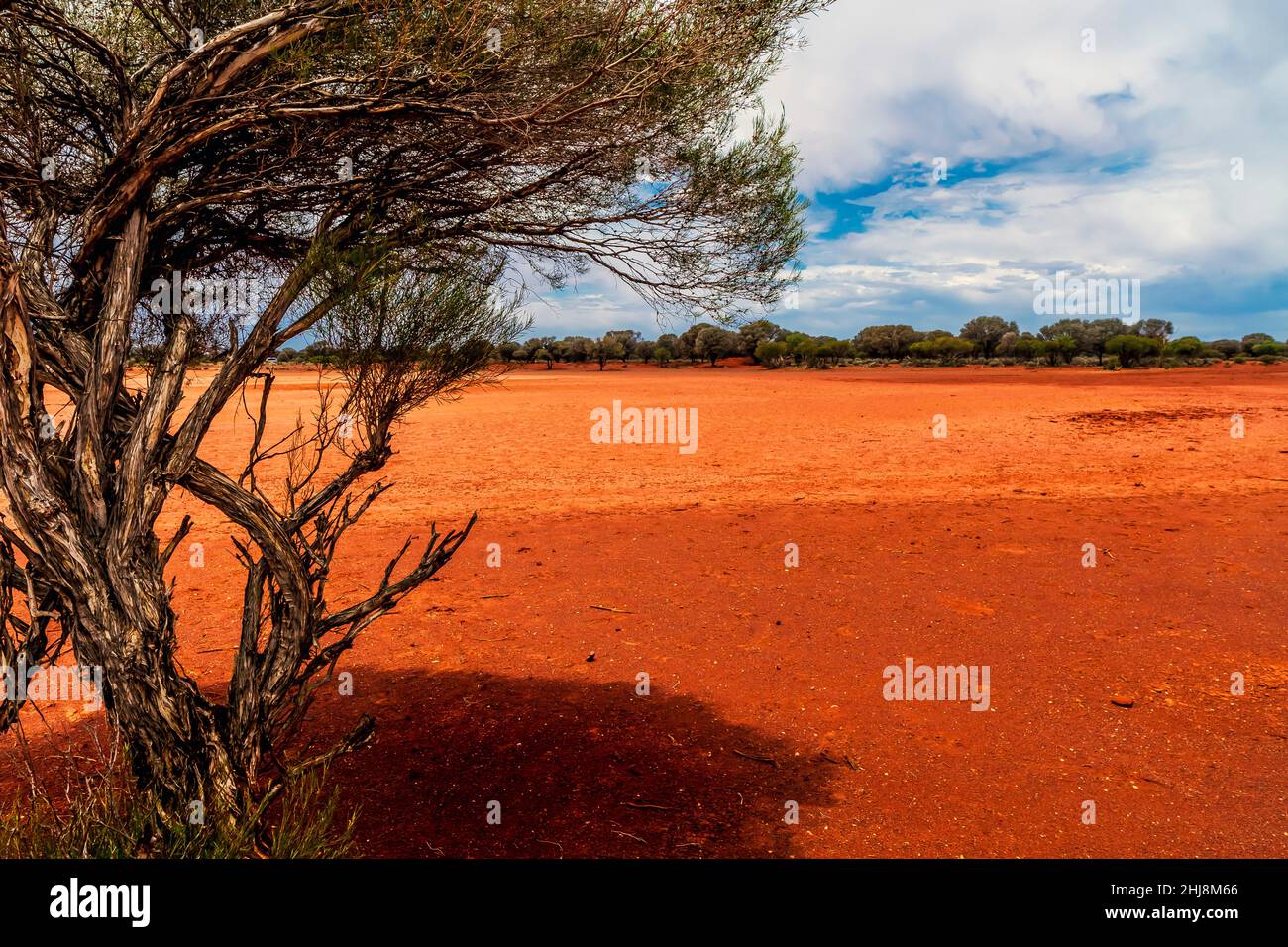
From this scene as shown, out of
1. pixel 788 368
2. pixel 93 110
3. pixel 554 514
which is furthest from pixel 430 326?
pixel 788 368

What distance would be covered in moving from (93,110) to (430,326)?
7.54 feet

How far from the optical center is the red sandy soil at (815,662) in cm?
558

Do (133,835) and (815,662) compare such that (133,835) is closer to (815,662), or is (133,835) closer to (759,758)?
(759,758)

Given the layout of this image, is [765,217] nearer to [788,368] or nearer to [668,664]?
[668,664]

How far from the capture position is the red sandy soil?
5.58 meters

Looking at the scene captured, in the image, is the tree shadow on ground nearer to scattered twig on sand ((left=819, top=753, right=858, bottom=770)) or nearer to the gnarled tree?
scattered twig on sand ((left=819, top=753, right=858, bottom=770))

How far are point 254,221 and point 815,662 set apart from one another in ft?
21.5

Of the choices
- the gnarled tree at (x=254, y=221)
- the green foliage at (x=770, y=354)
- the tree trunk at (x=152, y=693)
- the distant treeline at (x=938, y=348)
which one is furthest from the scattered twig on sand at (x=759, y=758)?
the green foliage at (x=770, y=354)

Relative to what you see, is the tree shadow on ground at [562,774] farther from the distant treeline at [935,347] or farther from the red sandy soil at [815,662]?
the distant treeline at [935,347]

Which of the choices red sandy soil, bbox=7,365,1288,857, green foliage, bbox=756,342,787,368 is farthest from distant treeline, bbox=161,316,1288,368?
red sandy soil, bbox=7,365,1288,857

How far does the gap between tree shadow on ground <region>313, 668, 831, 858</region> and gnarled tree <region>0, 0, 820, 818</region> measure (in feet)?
3.48

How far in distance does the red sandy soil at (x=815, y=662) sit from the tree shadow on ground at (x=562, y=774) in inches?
1.0

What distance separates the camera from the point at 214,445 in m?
24.3

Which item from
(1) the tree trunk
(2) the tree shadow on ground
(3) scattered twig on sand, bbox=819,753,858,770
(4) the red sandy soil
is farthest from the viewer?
(3) scattered twig on sand, bbox=819,753,858,770
